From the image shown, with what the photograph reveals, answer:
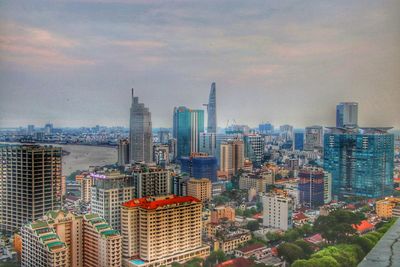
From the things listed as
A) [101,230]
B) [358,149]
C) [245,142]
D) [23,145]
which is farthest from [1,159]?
[358,149]

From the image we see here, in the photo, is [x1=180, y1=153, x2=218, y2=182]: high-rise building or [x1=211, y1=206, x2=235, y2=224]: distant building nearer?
[x1=211, y1=206, x2=235, y2=224]: distant building

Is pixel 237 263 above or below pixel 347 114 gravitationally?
below

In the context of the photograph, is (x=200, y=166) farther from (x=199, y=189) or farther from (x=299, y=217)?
(x=299, y=217)

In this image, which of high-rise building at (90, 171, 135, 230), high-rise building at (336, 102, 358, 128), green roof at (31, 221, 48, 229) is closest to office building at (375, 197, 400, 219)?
high-rise building at (336, 102, 358, 128)

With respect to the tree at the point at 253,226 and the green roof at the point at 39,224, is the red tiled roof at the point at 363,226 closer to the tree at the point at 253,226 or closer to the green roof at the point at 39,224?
the tree at the point at 253,226

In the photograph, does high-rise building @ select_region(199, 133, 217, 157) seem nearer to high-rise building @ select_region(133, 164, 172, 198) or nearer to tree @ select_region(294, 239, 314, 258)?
high-rise building @ select_region(133, 164, 172, 198)

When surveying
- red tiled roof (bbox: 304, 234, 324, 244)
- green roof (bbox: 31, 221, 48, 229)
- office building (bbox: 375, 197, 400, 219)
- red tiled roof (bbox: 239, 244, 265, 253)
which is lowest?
red tiled roof (bbox: 239, 244, 265, 253)

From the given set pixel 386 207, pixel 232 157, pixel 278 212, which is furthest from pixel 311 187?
pixel 232 157
